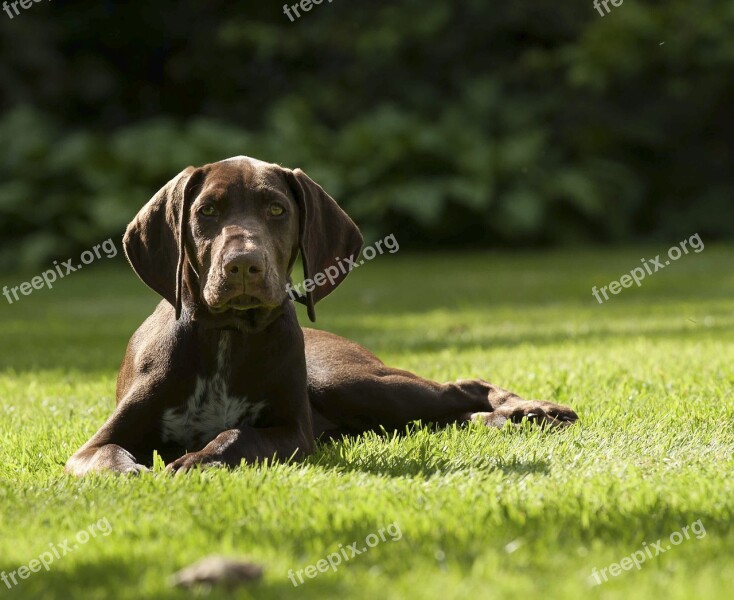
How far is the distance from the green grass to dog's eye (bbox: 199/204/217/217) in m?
1.05

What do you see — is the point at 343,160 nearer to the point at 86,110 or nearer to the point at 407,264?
the point at 407,264

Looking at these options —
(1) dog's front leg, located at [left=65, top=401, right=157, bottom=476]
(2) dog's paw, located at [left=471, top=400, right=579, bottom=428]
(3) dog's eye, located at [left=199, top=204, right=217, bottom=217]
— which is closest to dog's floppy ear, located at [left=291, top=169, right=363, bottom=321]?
(3) dog's eye, located at [left=199, top=204, right=217, bottom=217]

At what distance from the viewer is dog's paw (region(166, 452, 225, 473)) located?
408 cm

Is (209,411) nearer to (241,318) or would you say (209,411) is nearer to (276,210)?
(241,318)

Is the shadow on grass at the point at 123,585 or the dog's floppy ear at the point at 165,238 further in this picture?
the dog's floppy ear at the point at 165,238

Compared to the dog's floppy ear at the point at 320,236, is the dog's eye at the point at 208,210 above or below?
above

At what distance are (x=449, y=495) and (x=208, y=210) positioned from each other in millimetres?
1613

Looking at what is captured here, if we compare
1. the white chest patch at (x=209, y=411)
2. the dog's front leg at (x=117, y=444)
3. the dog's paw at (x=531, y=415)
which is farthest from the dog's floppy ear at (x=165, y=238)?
the dog's paw at (x=531, y=415)

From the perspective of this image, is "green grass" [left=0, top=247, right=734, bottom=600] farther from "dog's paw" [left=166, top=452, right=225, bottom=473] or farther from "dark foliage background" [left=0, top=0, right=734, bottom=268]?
"dark foliage background" [left=0, top=0, right=734, bottom=268]

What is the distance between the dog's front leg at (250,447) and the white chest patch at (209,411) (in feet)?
0.58

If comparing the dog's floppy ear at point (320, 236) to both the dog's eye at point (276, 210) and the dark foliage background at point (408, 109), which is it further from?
the dark foliage background at point (408, 109)

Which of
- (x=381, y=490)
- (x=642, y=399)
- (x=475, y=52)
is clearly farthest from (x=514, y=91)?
(x=381, y=490)

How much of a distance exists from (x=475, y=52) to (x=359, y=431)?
59.6 ft

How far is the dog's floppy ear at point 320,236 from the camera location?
484 cm
